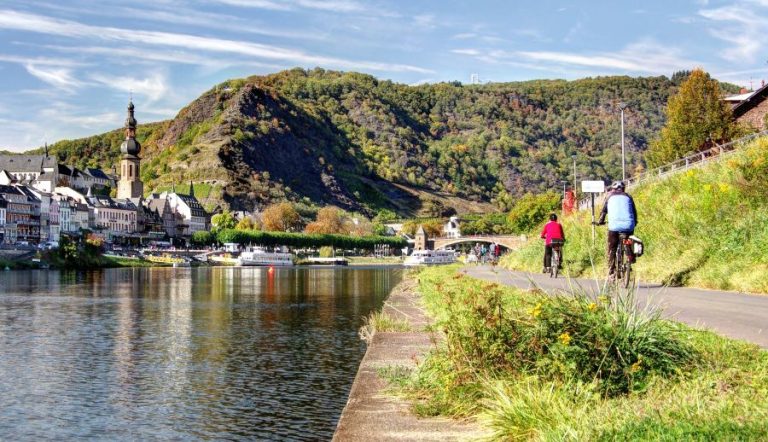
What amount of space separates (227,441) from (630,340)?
264 inches

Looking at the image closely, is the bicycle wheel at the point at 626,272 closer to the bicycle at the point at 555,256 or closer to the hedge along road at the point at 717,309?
the hedge along road at the point at 717,309

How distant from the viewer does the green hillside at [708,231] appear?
2411 centimetres

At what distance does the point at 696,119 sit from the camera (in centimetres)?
8138

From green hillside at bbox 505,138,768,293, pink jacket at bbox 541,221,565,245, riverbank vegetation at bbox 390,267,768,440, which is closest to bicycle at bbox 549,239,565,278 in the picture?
pink jacket at bbox 541,221,565,245

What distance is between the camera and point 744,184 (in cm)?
2875

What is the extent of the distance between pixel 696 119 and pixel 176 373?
2751 inches

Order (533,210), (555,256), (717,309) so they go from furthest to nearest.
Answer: (533,210) → (555,256) → (717,309)

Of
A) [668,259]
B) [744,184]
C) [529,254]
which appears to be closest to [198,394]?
[668,259]

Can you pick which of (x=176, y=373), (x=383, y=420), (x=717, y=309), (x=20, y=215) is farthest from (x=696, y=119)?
(x=20, y=215)

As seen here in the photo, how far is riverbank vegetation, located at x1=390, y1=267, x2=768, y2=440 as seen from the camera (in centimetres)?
789

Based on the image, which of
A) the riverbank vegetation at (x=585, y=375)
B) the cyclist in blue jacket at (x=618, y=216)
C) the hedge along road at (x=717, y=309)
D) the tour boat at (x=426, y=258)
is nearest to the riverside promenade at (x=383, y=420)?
the riverbank vegetation at (x=585, y=375)

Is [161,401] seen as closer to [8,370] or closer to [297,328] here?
[8,370]

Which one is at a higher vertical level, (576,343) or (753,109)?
(753,109)

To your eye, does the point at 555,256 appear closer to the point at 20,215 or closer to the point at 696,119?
the point at 696,119
